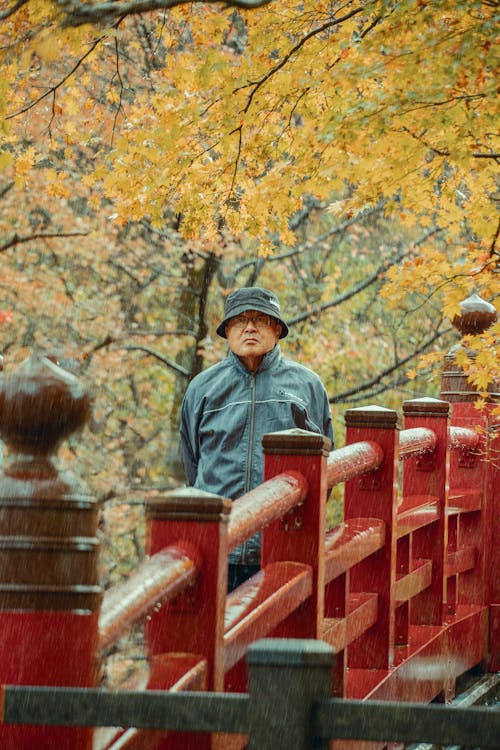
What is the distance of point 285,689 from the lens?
6.42 feet

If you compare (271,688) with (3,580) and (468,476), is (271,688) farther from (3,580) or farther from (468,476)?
(468,476)

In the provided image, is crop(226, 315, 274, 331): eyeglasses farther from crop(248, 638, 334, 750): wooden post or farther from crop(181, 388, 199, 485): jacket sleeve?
crop(248, 638, 334, 750): wooden post

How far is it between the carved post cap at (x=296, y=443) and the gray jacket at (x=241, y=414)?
113 centimetres

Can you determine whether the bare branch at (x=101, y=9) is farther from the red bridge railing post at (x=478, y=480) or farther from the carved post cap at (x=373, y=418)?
the red bridge railing post at (x=478, y=480)

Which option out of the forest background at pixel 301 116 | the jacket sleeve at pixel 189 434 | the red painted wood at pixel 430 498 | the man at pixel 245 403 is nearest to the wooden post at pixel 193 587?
the forest background at pixel 301 116

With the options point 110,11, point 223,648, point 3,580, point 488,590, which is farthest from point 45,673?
point 488,590

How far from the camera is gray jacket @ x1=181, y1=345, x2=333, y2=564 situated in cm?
538

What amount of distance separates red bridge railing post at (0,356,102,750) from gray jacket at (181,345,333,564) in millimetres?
3082

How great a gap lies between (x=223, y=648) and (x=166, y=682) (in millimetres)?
362

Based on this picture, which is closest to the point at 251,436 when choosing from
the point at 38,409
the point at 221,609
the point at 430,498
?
the point at 430,498

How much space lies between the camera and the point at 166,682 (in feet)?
9.25

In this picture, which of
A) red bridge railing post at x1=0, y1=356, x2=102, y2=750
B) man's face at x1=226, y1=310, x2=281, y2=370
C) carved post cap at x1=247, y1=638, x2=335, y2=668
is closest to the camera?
carved post cap at x1=247, y1=638, x2=335, y2=668

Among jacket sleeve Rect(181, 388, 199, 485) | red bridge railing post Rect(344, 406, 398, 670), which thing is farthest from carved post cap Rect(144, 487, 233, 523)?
jacket sleeve Rect(181, 388, 199, 485)

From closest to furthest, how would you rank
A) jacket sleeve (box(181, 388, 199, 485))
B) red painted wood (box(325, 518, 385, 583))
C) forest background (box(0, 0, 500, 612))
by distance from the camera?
1. red painted wood (box(325, 518, 385, 583))
2. forest background (box(0, 0, 500, 612))
3. jacket sleeve (box(181, 388, 199, 485))
